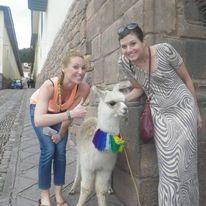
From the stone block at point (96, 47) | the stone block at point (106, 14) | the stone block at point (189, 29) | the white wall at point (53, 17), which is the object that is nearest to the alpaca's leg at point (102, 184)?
the stone block at point (189, 29)

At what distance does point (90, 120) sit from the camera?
3869 millimetres

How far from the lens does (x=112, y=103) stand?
3.14 m

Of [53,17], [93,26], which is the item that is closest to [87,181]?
[93,26]

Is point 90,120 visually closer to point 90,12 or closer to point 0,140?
point 90,12

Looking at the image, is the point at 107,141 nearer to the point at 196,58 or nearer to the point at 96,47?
the point at 196,58

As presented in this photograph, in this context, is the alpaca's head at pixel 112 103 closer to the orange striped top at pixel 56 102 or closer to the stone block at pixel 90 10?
the orange striped top at pixel 56 102

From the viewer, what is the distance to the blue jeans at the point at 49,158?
143 inches

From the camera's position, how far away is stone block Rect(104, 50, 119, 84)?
13.4 feet

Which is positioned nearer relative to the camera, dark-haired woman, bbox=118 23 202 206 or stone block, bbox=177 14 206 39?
dark-haired woman, bbox=118 23 202 206

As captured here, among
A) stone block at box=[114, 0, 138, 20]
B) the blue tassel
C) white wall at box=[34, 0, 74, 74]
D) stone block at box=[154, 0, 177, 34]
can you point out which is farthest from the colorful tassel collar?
white wall at box=[34, 0, 74, 74]

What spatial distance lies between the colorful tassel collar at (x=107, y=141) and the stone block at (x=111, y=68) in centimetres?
98

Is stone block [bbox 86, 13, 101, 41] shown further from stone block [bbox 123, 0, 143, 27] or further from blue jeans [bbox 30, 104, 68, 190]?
blue jeans [bbox 30, 104, 68, 190]

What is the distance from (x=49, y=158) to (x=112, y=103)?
0.90 metres

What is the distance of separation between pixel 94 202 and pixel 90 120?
79cm
